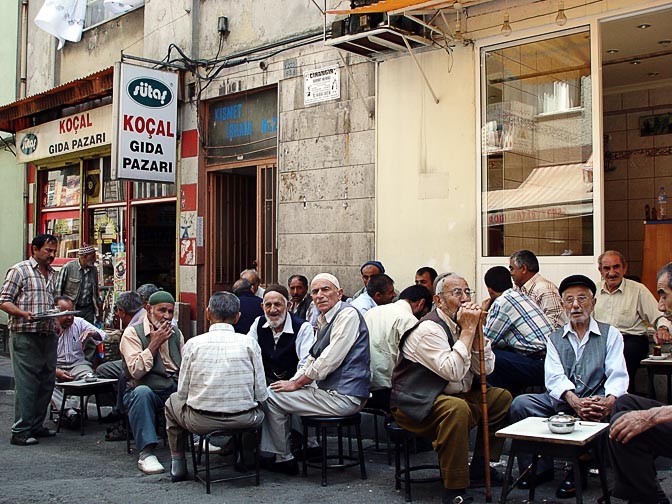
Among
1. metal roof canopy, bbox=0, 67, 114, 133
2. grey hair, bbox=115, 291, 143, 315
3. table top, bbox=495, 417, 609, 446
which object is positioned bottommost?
table top, bbox=495, 417, 609, 446

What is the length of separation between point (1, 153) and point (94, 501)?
532 inches

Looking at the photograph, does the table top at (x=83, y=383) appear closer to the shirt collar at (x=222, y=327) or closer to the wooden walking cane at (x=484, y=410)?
the shirt collar at (x=222, y=327)

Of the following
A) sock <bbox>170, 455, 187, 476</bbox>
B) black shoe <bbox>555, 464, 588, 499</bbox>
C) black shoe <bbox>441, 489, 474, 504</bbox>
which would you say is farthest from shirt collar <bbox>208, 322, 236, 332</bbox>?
black shoe <bbox>555, 464, 588, 499</bbox>

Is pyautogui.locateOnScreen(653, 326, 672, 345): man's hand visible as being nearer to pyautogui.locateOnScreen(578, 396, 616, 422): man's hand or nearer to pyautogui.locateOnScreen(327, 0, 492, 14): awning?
pyautogui.locateOnScreen(578, 396, 616, 422): man's hand

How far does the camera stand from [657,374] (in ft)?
23.2

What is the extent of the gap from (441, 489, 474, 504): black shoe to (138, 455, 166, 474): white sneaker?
2.43m

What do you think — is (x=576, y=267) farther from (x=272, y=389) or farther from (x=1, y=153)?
(x=1, y=153)

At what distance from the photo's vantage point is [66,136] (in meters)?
14.8

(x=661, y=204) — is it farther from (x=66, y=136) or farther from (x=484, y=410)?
(x=66, y=136)

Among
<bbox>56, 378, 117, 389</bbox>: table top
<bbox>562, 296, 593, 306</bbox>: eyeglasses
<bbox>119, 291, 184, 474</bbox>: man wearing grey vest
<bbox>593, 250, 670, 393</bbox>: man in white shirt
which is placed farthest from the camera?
<bbox>56, 378, 117, 389</bbox>: table top

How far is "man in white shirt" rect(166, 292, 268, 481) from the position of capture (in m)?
5.80

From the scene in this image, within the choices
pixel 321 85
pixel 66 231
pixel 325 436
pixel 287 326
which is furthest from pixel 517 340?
pixel 66 231

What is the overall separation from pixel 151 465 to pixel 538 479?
3.03 m

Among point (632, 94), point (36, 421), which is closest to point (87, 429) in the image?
point (36, 421)
